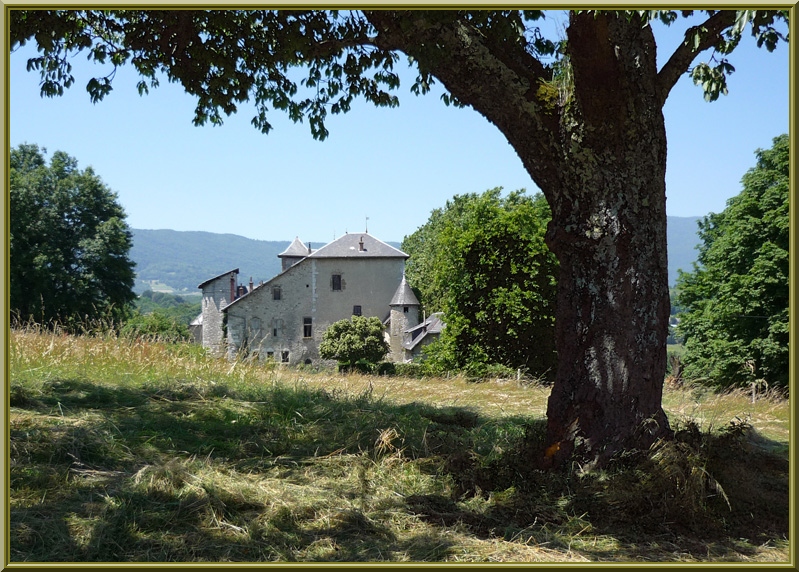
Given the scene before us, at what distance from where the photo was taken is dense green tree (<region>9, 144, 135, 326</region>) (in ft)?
114

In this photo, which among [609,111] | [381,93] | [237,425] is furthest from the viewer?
[381,93]

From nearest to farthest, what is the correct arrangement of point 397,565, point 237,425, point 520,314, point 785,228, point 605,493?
point 397,565, point 605,493, point 237,425, point 520,314, point 785,228

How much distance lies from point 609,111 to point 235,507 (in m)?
3.96

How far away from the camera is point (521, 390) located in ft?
35.4

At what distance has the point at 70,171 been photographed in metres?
42.6

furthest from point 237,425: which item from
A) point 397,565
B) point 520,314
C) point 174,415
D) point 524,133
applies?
point 520,314

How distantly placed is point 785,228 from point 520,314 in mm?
11273

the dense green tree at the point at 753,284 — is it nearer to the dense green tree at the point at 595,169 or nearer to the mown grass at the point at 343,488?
the mown grass at the point at 343,488

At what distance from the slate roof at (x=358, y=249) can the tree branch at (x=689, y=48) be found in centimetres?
4888

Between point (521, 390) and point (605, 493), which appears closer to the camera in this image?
point (605, 493)

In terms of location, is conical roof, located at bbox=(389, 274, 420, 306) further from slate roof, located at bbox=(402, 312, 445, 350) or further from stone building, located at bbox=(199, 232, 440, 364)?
stone building, located at bbox=(199, 232, 440, 364)

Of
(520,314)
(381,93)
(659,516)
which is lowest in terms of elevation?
(659,516)

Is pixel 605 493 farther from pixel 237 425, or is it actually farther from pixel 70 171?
pixel 70 171

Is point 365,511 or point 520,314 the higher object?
point 520,314
